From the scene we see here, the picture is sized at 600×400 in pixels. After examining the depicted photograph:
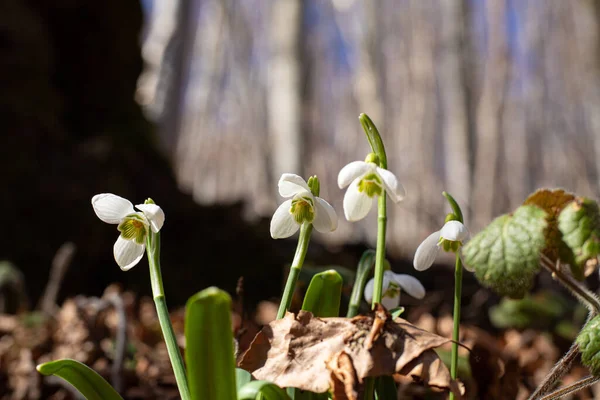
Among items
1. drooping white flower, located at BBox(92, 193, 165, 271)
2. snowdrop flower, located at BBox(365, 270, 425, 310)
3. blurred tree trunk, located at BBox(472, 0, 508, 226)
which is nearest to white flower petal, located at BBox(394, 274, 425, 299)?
snowdrop flower, located at BBox(365, 270, 425, 310)

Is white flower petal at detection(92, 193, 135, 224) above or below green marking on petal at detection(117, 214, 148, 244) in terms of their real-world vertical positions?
above

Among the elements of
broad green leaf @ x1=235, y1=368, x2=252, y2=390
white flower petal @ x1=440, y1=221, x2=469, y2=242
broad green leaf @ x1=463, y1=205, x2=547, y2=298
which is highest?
white flower petal @ x1=440, y1=221, x2=469, y2=242

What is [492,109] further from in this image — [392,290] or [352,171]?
[352,171]

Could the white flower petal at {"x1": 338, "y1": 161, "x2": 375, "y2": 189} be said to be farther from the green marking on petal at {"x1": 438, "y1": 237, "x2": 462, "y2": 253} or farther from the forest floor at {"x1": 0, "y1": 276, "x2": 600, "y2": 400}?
the forest floor at {"x1": 0, "y1": 276, "x2": 600, "y2": 400}

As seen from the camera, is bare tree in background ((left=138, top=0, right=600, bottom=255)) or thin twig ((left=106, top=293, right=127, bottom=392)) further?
bare tree in background ((left=138, top=0, right=600, bottom=255))

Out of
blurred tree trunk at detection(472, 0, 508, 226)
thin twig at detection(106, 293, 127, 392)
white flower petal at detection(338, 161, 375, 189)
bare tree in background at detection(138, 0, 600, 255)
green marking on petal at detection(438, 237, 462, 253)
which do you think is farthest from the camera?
bare tree in background at detection(138, 0, 600, 255)

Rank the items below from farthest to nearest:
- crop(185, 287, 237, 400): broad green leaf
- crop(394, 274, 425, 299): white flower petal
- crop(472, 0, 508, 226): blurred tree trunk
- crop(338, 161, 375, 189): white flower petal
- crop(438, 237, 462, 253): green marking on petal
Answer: crop(472, 0, 508, 226): blurred tree trunk → crop(394, 274, 425, 299): white flower petal → crop(438, 237, 462, 253): green marking on petal → crop(338, 161, 375, 189): white flower petal → crop(185, 287, 237, 400): broad green leaf

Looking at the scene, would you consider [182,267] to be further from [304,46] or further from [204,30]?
[204,30]
